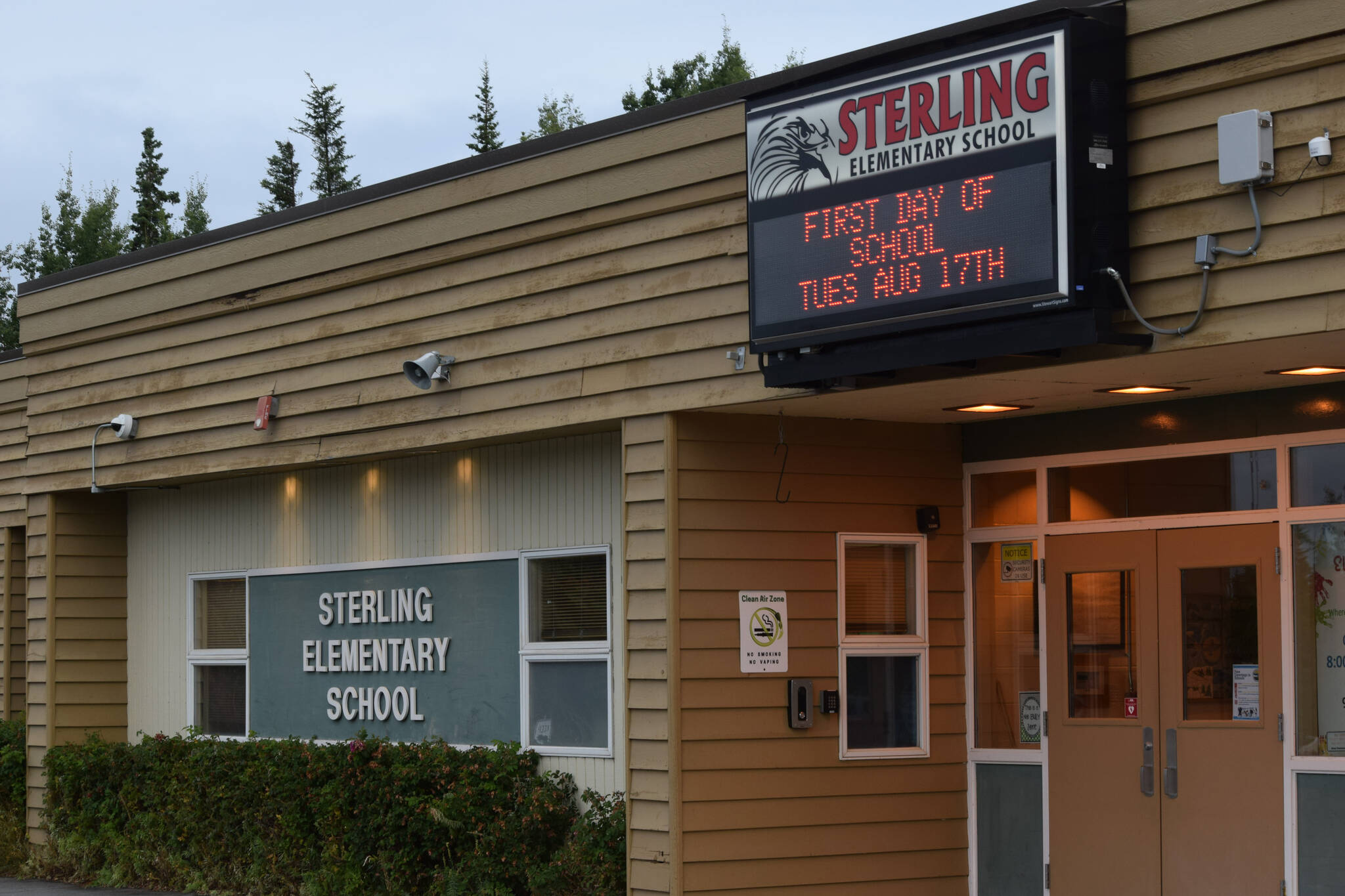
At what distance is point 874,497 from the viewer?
9875 millimetres

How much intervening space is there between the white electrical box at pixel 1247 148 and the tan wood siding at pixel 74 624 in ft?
34.9

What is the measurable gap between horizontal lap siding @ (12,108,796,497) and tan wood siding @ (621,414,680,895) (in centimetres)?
38

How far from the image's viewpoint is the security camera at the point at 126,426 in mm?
13328

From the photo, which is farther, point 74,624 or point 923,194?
point 74,624

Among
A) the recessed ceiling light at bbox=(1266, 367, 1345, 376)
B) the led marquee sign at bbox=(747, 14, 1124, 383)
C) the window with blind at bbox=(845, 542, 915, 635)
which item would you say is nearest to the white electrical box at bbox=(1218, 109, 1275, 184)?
the led marquee sign at bbox=(747, 14, 1124, 383)

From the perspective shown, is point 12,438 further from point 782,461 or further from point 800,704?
point 800,704

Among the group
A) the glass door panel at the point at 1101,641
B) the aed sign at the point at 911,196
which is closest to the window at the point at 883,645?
the glass door panel at the point at 1101,641

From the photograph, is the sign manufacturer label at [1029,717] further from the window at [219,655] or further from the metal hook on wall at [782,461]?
the window at [219,655]

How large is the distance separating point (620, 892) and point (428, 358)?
3.62 metres

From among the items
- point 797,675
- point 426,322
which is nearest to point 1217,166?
point 797,675

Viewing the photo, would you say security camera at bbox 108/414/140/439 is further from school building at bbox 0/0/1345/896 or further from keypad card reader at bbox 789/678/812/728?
keypad card reader at bbox 789/678/812/728

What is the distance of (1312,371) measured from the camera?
778cm

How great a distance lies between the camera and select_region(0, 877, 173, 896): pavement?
1245 centimetres

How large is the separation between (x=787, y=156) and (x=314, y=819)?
596 cm
